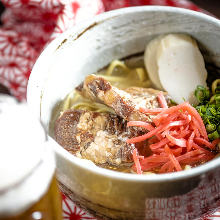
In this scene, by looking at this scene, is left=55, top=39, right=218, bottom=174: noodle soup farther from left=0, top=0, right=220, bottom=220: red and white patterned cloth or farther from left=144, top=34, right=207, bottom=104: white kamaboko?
left=0, top=0, right=220, bottom=220: red and white patterned cloth

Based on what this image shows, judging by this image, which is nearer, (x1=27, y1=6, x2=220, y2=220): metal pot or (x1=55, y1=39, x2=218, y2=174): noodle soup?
(x1=27, y1=6, x2=220, y2=220): metal pot

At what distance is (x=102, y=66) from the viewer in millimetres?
2092

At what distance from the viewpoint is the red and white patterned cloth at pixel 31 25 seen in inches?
94.1

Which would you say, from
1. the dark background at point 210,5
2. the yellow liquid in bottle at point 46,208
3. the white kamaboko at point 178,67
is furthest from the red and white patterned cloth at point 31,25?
the yellow liquid in bottle at point 46,208

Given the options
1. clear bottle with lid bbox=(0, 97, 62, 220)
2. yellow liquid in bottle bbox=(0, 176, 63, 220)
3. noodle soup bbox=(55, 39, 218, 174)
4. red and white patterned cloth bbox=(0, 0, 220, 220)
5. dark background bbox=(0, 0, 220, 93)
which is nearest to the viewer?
clear bottle with lid bbox=(0, 97, 62, 220)

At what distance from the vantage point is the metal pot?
1255 millimetres

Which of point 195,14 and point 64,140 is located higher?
point 195,14

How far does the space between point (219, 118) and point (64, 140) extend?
0.65 meters

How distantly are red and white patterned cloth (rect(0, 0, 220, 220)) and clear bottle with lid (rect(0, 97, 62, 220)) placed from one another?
1.29 meters

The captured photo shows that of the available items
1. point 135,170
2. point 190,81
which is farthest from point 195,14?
point 135,170

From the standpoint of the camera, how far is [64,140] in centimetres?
163

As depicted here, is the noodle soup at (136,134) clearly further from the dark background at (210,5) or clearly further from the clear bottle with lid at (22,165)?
the dark background at (210,5)

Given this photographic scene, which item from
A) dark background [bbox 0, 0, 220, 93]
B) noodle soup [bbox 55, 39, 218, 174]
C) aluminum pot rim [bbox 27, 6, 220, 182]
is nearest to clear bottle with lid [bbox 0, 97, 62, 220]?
aluminum pot rim [bbox 27, 6, 220, 182]

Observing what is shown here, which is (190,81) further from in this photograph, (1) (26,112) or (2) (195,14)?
(1) (26,112)
